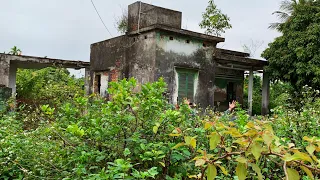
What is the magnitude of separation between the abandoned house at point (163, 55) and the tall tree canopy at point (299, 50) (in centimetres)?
304

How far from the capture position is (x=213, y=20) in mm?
20266

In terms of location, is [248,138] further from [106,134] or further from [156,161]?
[106,134]

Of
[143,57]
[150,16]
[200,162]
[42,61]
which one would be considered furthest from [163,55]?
[200,162]

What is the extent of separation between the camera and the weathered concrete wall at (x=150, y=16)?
35.9 ft

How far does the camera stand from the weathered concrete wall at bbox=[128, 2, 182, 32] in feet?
35.9

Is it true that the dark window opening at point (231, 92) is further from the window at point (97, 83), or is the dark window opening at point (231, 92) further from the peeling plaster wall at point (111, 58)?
the peeling plaster wall at point (111, 58)

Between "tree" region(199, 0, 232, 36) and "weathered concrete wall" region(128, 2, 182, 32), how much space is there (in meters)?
9.38

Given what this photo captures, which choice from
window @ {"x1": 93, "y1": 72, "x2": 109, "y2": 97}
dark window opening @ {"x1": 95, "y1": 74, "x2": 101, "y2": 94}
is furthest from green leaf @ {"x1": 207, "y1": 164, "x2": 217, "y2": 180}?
dark window opening @ {"x1": 95, "y1": 74, "x2": 101, "y2": 94}

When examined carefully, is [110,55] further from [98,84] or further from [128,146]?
[128,146]

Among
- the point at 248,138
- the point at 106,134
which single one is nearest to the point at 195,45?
the point at 106,134

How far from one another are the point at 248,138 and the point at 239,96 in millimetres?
16184

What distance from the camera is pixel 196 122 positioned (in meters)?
3.08

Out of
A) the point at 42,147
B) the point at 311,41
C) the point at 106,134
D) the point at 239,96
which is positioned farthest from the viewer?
the point at 239,96

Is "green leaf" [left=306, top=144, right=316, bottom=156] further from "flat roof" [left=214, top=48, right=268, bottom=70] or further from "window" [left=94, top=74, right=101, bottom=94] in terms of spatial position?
"window" [left=94, top=74, right=101, bottom=94]
